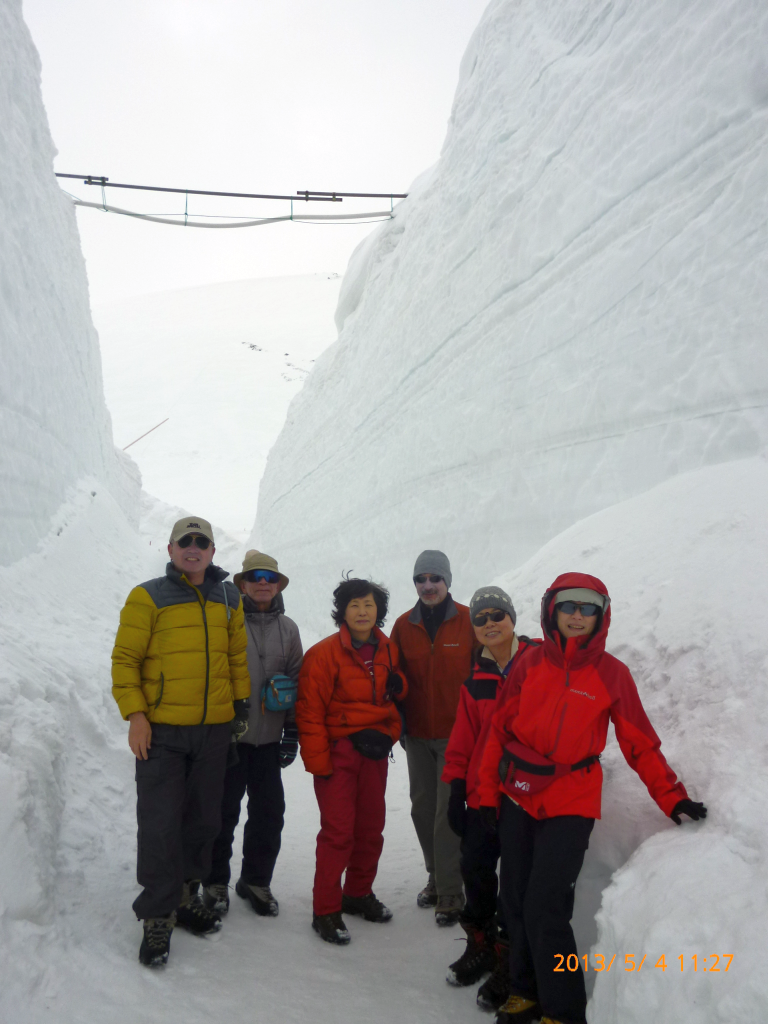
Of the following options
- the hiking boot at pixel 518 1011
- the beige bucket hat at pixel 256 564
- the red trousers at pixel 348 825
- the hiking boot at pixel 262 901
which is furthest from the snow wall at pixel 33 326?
the hiking boot at pixel 518 1011

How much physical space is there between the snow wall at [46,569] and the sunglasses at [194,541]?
0.93 metres

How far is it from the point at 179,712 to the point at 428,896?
1.53m

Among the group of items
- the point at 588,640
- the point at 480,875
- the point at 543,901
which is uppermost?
the point at 588,640

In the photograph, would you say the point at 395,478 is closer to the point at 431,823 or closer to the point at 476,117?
the point at 476,117

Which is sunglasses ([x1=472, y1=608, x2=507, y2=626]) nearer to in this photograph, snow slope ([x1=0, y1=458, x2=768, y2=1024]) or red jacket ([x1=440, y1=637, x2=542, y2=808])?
red jacket ([x1=440, y1=637, x2=542, y2=808])

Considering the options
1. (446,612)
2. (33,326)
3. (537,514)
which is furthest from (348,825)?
(33,326)

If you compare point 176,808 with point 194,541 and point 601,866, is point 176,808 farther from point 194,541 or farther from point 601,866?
point 601,866

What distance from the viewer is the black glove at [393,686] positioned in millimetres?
3086

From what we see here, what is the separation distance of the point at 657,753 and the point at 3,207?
6.50m

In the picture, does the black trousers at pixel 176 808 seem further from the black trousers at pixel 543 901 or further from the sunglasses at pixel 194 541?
the black trousers at pixel 543 901

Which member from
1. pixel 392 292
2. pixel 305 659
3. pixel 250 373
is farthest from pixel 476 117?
pixel 250 373

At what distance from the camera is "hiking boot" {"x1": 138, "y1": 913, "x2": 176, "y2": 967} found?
7.88 ft
